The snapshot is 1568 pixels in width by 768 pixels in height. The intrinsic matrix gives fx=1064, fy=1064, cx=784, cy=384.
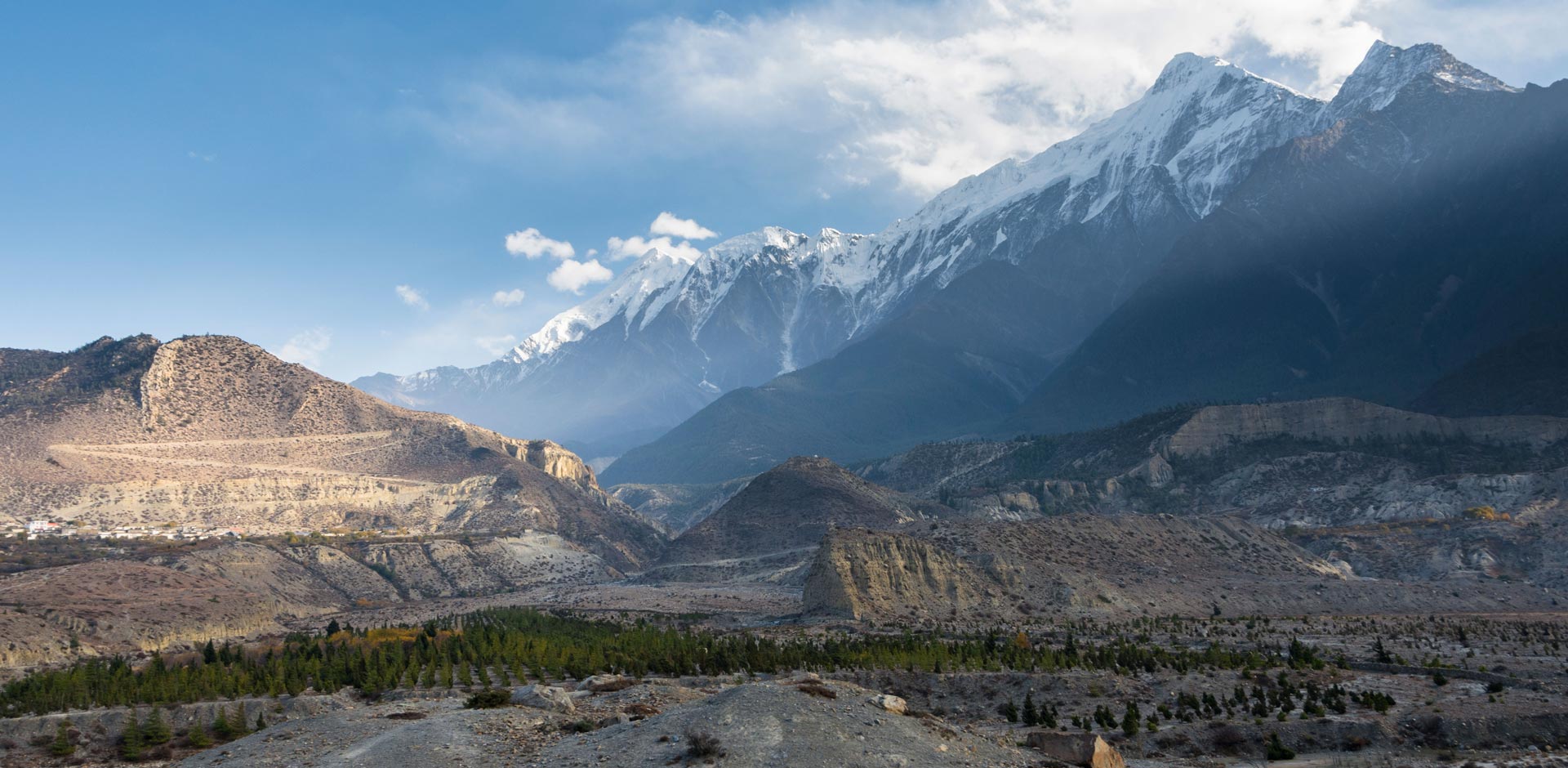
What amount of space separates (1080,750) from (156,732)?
36.0 metres

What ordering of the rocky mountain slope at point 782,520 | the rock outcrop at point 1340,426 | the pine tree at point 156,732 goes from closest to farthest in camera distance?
the pine tree at point 156,732 < the rocky mountain slope at point 782,520 < the rock outcrop at point 1340,426

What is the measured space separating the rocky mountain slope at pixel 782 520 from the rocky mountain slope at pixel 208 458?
70.9ft

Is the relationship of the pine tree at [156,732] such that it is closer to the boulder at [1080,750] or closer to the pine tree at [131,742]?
the pine tree at [131,742]

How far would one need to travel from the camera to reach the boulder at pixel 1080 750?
34531 millimetres

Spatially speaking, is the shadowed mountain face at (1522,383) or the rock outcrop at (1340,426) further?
the shadowed mountain face at (1522,383)

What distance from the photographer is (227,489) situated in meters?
166

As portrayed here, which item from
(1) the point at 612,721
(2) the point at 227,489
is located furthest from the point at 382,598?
(1) the point at 612,721

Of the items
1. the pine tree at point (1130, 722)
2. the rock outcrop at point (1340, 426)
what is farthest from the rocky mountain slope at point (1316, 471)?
the pine tree at point (1130, 722)

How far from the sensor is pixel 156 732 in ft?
141

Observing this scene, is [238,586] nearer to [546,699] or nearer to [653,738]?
[546,699]

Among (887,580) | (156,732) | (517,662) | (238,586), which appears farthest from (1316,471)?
(156,732)

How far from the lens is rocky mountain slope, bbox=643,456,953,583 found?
156125 millimetres

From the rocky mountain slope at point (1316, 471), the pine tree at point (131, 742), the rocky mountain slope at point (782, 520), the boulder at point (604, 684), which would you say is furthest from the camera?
the rocky mountain slope at point (782, 520)

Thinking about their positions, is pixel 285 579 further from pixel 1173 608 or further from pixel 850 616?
pixel 1173 608
